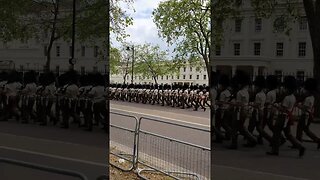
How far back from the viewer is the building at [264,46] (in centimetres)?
187

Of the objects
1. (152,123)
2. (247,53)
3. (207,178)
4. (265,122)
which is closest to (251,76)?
(247,53)

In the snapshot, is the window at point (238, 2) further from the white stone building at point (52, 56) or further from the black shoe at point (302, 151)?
the white stone building at point (52, 56)

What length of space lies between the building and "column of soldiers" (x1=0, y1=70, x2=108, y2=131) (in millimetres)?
967

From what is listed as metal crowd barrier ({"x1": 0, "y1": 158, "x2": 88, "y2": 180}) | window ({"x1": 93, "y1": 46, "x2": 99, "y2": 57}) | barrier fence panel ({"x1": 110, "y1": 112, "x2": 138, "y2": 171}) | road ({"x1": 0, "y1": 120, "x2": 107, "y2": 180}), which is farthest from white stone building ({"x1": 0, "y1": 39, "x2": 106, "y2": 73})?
barrier fence panel ({"x1": 110, "y1": 112, "x2": 138, "y2": 171})

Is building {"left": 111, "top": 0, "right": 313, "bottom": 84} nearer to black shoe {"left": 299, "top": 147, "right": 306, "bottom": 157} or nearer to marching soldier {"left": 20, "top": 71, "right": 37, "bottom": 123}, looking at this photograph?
black shoe {"left": 299, "top": 147, "right": 306, "bottom": 157}

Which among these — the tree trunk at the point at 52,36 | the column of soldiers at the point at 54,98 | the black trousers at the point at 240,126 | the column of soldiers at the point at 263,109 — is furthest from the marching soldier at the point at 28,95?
the black trousers at the point at 240,126

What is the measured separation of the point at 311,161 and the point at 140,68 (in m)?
1.93

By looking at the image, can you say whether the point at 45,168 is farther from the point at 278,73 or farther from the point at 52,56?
the point at 278,73

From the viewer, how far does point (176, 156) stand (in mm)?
4516

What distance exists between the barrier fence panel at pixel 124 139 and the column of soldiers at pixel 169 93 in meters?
0.24

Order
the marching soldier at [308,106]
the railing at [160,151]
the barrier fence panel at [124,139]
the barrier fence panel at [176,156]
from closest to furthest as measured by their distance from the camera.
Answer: the marching soldier at [308,106], the barrier fence panel at [176,156], the railing at [160,151], the barrier fence panel at [124,139]

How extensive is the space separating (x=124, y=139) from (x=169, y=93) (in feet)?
6.66

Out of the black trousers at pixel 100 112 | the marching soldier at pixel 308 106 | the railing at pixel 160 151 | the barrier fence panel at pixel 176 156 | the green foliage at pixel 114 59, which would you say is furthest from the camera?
the railing at pixel 160 151

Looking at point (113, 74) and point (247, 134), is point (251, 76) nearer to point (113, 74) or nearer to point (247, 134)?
point (247, 134)
